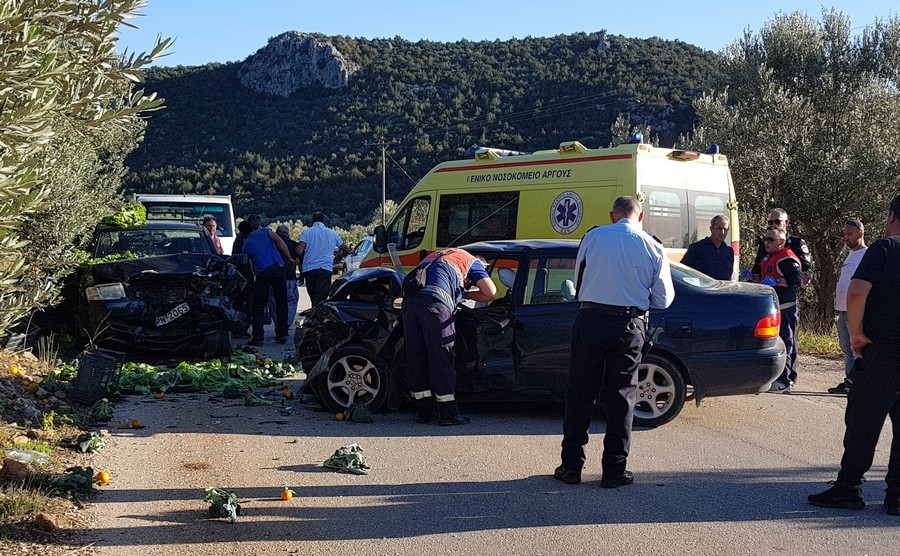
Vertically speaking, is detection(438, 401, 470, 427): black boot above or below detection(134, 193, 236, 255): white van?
below

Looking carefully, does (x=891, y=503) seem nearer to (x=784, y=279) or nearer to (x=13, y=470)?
(x=784, y=279)

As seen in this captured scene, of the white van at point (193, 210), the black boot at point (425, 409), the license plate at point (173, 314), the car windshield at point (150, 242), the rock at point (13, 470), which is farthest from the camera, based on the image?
the white van at point (193, 210)

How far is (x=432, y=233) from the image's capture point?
42.4 feet

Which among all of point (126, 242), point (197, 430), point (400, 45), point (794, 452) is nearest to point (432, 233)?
point (126, 242)

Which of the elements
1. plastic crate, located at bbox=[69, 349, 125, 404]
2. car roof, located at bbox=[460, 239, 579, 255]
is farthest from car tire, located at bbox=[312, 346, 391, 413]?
plastic crate, located at bbox=[69, 349, 125, 404]

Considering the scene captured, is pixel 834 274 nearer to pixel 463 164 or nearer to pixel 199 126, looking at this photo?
pixel 463 164

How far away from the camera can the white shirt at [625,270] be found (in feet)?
18.7

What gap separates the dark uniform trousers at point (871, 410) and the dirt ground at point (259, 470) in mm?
1954

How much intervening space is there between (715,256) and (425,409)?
155 inches

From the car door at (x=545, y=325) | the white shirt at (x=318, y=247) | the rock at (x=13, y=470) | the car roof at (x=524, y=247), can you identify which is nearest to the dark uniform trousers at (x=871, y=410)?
the car door at (x=545, y=325)

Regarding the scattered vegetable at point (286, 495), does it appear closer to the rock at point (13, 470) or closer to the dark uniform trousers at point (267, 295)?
the rock at point (13, 470)

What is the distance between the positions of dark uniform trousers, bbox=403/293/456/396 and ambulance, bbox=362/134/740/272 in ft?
13.3

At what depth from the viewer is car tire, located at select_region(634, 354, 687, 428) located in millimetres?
7289

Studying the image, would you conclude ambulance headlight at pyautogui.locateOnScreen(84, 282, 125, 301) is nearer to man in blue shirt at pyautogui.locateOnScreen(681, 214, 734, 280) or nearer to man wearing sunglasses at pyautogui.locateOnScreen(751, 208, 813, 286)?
man in blue shirt at pyautogui.locateOnScreen(681, 214, 734, 280)
